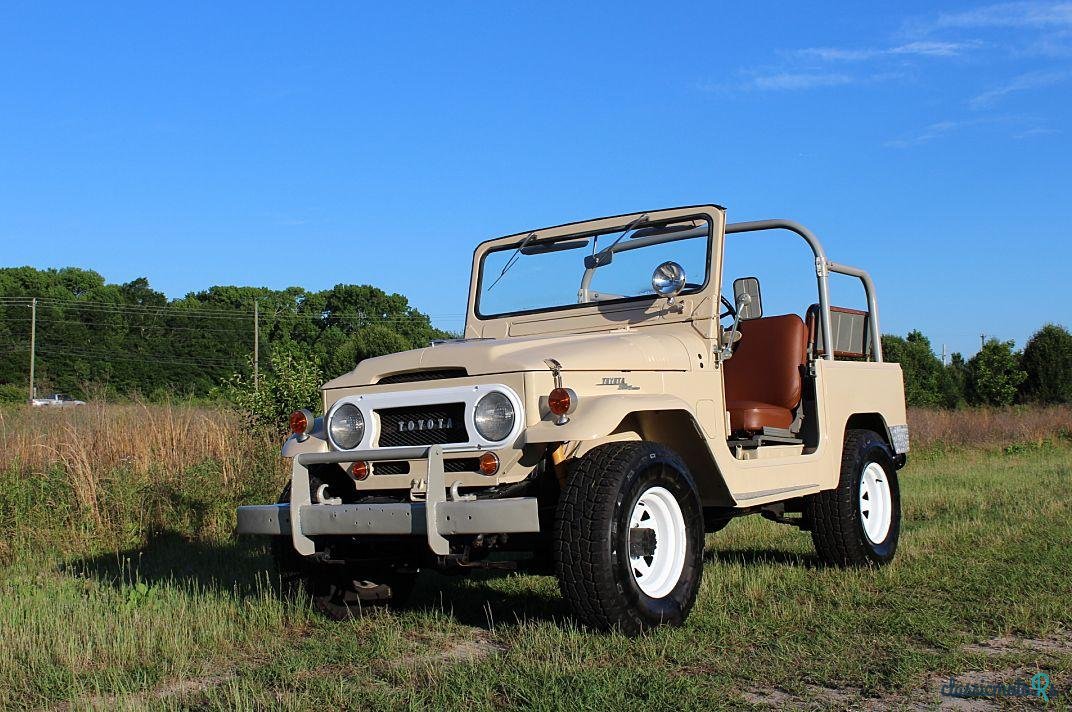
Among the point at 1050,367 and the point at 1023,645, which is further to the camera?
the point at 1050,367

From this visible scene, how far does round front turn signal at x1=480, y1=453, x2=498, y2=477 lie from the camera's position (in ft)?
14.6

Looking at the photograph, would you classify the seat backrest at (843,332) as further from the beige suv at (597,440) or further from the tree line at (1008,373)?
the tree line at (1008,373)

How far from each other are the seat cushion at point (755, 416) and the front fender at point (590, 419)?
160 centimetres

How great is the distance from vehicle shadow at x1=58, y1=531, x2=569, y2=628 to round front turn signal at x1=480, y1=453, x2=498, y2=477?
30.1 inches

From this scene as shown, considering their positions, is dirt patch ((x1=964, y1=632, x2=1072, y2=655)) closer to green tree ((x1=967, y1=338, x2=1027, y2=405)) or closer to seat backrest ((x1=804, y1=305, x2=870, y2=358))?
seat backrest ((x1=804, y1=305, x2=870, y2=358))

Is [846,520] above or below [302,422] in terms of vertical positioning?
below

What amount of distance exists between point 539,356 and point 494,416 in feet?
1.25

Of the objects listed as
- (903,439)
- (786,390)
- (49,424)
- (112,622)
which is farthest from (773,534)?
(49,424)

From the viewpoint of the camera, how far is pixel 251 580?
6320 mm

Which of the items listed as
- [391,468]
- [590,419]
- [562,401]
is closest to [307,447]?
[391,468]

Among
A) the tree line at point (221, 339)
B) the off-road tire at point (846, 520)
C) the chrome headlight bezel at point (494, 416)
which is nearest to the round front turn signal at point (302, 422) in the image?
the chrome headlight bezel at point (494, 416)

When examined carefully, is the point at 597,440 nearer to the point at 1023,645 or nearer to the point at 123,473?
the point at 1023,645

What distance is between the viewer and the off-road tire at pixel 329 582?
5.11 meters

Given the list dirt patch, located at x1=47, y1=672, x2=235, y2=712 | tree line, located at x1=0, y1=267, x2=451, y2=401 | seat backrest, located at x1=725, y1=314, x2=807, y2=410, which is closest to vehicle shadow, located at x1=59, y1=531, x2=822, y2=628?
seat backrest, located at x1=725, y1=314, x2=807, y2=410
